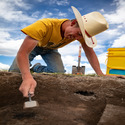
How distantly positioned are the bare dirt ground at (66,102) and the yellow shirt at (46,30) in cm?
64

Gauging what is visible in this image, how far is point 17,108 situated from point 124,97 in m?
1.29

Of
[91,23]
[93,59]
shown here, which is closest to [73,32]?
[91,23]

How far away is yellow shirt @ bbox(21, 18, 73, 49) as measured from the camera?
1.98 metres

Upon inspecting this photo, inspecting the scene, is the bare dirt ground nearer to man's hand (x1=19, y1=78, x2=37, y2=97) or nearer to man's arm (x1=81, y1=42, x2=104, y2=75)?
man's hand (x1=19, y1=78, x2=37, y2=97)

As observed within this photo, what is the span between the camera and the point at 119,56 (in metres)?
4.52

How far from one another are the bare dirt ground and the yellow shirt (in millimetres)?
645

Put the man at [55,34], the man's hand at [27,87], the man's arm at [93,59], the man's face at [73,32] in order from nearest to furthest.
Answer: the man's hand at [27,87]
the man at [55,34]
the man's face at [73,32]
the man's arm at [93,59]

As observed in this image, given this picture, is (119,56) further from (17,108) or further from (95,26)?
(17,108)

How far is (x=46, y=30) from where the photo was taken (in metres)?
2.25

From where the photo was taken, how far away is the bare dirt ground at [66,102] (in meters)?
1.32

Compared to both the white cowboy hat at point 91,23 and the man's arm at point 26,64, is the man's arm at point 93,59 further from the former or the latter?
the man's arm at point 26,64

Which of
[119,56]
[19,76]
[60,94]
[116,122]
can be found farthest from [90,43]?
[119,56]

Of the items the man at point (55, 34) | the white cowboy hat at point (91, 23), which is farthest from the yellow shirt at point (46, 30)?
the white cowboy hat at point (91, 23)

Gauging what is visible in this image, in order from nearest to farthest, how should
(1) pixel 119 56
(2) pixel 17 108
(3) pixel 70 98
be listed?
(2) pixel 17 108 < (3) pixel 70 98 < (1) pixel 119 56
